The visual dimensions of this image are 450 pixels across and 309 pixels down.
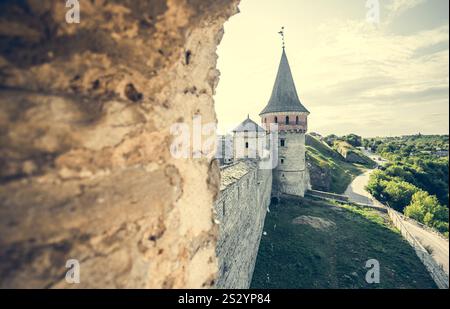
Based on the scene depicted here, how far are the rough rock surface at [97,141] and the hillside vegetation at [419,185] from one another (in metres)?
19.5

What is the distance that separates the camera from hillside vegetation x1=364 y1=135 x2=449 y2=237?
65.8ft

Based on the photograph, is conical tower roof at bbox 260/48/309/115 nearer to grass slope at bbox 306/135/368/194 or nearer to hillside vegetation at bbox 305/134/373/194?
hillside vegetation at bbox 305/134/373/194

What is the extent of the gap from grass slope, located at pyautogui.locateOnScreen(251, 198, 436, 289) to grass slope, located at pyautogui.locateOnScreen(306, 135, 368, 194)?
40.6ft

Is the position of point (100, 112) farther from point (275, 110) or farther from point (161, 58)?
point (275, 110)

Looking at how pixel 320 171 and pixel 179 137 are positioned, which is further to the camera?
pixel 320 171

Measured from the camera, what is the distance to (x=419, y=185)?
2814 centimetres

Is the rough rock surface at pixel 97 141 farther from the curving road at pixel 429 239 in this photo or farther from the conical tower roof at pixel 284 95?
the conical tower roof at pixel 284 95

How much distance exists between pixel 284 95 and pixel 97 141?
22079 mm

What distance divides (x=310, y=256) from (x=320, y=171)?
1822 cm

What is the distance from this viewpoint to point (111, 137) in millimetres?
1253

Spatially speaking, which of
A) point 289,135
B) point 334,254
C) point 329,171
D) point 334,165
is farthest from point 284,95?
point 334,165

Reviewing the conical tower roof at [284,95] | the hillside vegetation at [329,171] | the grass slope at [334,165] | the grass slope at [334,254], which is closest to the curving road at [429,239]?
the grass slope at [334,254]

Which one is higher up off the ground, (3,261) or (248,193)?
(3,261)
